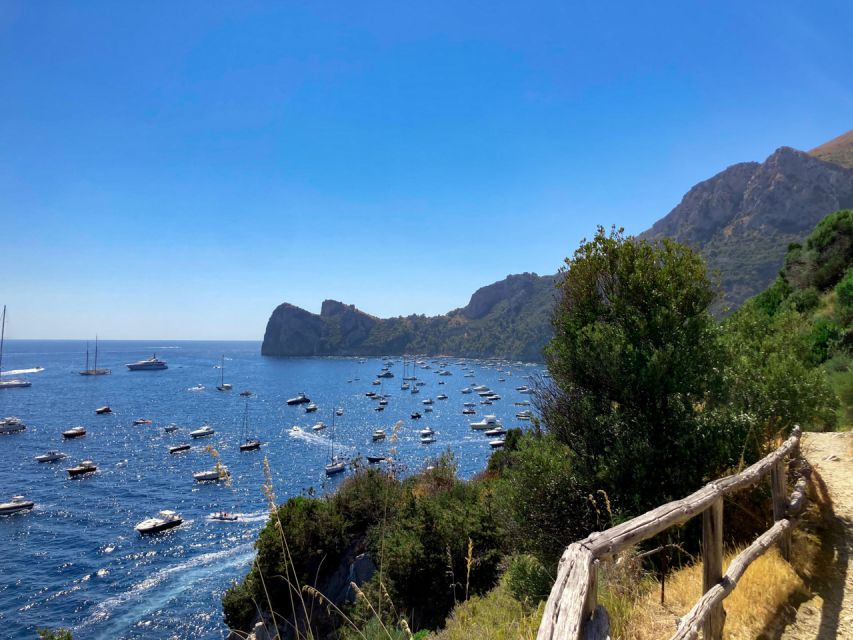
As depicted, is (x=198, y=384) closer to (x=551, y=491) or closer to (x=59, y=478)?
(x=59, y=478)

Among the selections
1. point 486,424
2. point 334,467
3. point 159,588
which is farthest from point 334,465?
point 486,424

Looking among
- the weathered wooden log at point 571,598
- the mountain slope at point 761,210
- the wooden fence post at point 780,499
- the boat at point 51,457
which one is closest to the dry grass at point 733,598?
the wooden fence post at point 780,499

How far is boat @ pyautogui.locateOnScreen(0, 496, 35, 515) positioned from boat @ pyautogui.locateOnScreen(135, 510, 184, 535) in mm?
9650

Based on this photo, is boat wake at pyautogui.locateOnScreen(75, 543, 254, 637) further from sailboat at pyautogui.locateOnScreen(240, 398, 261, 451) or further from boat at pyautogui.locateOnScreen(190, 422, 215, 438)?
boat at pyautogui.locateOnScreen(190, 422, 215, 438)

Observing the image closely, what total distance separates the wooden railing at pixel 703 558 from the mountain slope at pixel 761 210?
95954mm

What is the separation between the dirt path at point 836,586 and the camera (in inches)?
165

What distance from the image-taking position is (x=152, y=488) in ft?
131

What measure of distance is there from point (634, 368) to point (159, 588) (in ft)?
92.1

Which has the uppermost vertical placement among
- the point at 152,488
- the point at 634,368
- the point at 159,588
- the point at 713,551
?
the point at 634,368

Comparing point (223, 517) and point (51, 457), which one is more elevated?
point (51, 457)

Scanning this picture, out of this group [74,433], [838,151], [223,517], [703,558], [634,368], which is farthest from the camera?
[838,151]

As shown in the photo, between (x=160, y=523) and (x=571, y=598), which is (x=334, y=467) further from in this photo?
(x=571, y=598)

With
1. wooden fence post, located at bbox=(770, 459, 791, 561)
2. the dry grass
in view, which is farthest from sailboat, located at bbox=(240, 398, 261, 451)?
wooden fence post, located at bbox=(770, 459, 791, 561)

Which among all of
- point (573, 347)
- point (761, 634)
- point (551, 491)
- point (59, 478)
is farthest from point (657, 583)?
point (59, 478)
